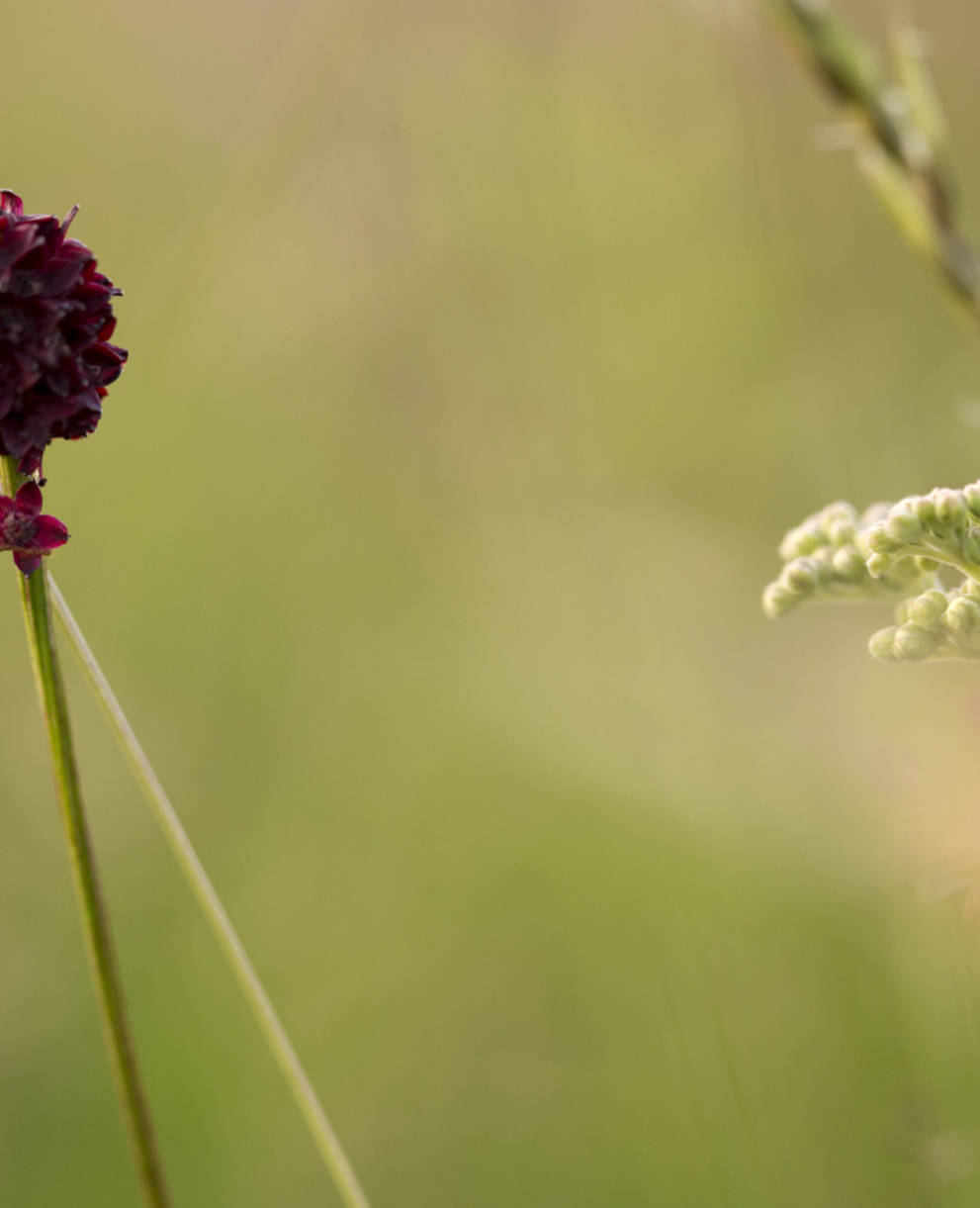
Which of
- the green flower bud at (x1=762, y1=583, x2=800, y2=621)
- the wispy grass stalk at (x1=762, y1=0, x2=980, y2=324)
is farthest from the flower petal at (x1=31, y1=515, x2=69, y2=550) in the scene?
the wispy grass stalk at (x1=762, y1=0, x2=980, y2=324)

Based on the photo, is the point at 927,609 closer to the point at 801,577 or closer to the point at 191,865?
the point at 801,577

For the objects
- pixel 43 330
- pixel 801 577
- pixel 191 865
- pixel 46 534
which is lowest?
pixel 191 865

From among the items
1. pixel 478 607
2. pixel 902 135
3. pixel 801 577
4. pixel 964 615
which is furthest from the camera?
pixel 478 607

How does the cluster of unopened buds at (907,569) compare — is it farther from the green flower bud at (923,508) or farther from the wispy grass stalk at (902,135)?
the wispy grass stalk at (902,135)

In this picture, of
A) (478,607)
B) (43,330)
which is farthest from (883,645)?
(478,607)

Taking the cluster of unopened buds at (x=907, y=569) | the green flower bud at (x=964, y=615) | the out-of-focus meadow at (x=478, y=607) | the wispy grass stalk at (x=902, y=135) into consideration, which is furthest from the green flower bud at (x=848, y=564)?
the out-of-focus meadow at (x=478, y=607)

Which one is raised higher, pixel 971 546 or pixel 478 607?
pixel 478 607
